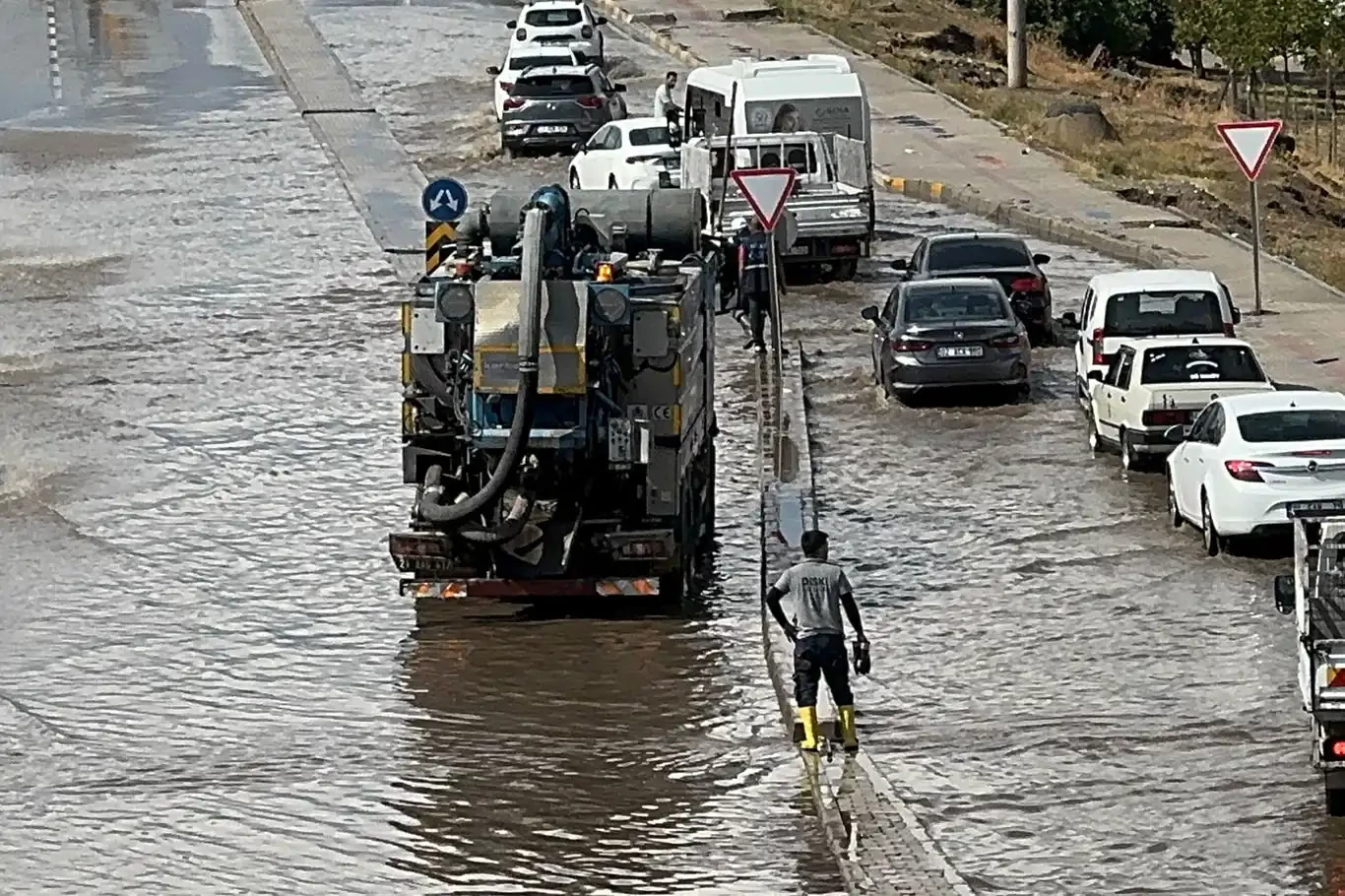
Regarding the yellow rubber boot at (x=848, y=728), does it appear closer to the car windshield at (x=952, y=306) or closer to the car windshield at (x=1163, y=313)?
the car windshield at (x=1163, y=313)

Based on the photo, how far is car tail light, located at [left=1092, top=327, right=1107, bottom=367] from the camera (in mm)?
28828

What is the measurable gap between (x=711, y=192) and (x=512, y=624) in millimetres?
17297

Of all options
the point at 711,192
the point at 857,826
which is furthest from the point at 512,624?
the point at 711,192

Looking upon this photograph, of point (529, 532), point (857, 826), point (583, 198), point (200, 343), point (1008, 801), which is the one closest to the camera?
point (857, 826)

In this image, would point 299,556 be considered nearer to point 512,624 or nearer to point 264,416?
point 512,624

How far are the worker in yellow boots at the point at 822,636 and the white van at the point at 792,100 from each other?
2519 centimetres

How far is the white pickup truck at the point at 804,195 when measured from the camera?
37938 mm

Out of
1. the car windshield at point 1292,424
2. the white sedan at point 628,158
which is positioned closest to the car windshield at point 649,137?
the white sedan at point 628,158

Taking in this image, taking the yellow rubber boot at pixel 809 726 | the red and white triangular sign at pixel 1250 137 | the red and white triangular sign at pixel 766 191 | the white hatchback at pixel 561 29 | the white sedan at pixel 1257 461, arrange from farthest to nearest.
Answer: the white hatchback at pixel 561 29, the red and white triangular sign at pixel 1250 137, the red and white triangular sign at pixel 766 191, the white sedan at pixel 1257 461, the yellow rubber boot at pixel 809 726

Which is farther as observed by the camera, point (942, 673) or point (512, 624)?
point (512, 624)

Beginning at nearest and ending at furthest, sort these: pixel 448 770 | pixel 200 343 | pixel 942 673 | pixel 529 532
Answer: pixel 448 770 < pixel 942 673 < pixel 529 532 < pixel 200 343

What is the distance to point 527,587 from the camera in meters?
21.1

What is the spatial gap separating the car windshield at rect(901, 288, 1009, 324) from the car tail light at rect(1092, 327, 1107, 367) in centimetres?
142

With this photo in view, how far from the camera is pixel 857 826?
15.0 meters
